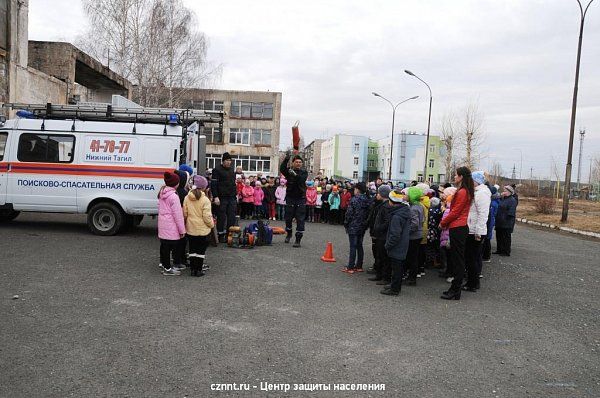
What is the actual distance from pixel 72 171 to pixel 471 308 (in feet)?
29.4

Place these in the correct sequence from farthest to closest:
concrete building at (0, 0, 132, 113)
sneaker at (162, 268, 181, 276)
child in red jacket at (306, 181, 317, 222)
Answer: child in red jacket at (306, 181, 317, 222), concrete building at (0, 0, 132, 113), sneaker at (162, 268, 181, 276)

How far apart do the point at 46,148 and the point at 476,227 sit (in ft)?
31.0

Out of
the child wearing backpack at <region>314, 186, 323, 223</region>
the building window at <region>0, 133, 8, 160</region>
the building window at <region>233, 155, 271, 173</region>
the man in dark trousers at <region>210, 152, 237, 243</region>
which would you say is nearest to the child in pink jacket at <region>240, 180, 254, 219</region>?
the child wearing backpack at <region>314, 186, 323, 223</region>

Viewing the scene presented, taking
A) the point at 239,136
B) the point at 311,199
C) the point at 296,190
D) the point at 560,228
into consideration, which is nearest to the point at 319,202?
the point at 311,199

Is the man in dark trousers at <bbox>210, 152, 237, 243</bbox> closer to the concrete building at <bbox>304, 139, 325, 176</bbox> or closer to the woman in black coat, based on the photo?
the woman in black coat

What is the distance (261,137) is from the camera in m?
52.5

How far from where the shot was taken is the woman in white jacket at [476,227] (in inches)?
280

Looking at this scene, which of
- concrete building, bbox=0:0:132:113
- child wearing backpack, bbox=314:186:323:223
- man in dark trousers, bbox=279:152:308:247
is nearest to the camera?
man in dark trousers, bbox=279:152:308:247

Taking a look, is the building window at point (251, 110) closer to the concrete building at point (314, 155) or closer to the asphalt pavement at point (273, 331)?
the asphalt pavement at point (273, 331)

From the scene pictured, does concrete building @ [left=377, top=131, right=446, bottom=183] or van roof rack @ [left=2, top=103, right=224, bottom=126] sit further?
concrete building @ [left=377, top=131, right=446, bottom=183]

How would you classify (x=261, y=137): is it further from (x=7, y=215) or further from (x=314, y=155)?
(x=314, y=155)

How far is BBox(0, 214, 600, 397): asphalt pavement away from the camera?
400 centimetres

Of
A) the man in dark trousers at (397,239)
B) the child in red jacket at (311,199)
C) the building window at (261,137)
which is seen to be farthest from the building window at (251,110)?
the man in dark trousers at (397,239)

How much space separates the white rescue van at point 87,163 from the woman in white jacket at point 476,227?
6553mm
